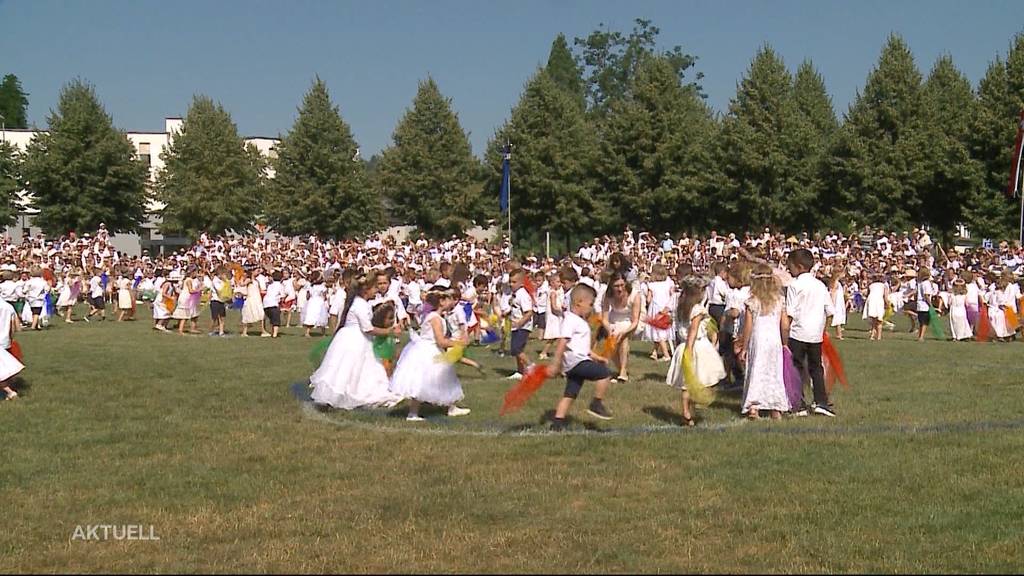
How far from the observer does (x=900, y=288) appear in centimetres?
3078

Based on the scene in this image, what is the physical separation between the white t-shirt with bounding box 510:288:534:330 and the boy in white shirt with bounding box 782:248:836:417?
5476 mm

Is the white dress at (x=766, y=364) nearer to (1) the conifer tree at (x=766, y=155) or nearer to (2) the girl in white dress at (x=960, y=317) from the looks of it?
(2) the girl in white dress at (x=960, y=317)

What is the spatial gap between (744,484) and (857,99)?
47557 millimetres

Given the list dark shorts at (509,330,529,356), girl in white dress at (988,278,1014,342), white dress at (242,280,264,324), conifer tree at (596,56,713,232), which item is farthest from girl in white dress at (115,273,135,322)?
conifer tree at (596,56,713,232)

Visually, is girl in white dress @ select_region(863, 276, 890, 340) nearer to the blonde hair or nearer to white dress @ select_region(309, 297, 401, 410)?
the blonde hair

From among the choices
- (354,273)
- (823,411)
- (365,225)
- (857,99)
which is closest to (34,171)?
(365,225)

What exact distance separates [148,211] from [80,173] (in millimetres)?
5481

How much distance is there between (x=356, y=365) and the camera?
12672 mm

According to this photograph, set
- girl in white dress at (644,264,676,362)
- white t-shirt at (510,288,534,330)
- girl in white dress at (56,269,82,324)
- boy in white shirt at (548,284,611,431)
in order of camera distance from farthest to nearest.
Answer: girl in white dress at (56,269,82,324) < girl in white dress at (644,264,676,362) < white t-shirt at (510,288,534,330) < boy in white shirt at (548,284,611,431)

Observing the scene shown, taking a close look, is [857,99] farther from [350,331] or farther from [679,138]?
[350,331]

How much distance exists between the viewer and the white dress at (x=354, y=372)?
12531 mm

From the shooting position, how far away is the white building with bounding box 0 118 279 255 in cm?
6902

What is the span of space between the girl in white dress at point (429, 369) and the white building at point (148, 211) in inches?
1973

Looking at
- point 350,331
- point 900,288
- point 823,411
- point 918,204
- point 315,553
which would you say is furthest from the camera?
point 918,204
